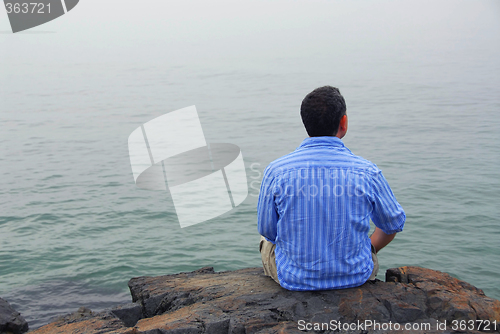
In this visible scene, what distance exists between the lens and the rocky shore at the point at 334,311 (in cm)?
297

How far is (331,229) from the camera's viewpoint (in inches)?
119

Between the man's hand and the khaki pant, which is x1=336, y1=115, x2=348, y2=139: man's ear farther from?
the khaki pant

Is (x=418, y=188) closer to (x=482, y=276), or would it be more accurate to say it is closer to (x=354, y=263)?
(x=482, y=276)

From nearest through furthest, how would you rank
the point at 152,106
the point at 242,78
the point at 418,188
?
the point at 418,188, the point at 152,106, the point at 242,78

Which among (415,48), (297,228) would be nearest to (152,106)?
(297,228)

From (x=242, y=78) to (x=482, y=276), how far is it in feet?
89.8

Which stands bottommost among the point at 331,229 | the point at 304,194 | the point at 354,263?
the point at 354,263

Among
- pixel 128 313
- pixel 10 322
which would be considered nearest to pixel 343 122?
pixel 128 313

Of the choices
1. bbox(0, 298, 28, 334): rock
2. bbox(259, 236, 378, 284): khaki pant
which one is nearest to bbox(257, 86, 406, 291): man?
bbox(259, 236, 378, 284): khaki pant

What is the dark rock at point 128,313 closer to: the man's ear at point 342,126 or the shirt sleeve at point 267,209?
the shirt sleeve at point 267,209

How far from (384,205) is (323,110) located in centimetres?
63

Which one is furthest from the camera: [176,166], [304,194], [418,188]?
[176,166]

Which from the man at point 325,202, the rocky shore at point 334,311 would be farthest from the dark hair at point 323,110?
the rocky shore at point 334,311

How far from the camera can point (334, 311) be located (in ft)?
9.96
